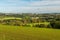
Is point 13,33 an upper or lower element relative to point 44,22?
lower

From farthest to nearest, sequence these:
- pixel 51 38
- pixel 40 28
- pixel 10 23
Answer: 1. pixel 10 23
2. pixel 40 28
3. pixel 51 38

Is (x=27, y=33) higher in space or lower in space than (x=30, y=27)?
lower

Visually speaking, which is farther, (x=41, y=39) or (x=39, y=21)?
(x=39, y=21)

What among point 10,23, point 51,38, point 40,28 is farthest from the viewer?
point 10,23

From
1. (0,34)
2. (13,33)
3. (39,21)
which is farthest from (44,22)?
(0,34)

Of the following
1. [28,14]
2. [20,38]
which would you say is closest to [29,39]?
[20,38]

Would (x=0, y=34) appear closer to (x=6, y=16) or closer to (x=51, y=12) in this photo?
(x=6, y=16)

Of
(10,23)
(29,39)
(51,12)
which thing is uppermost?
(51,12)
